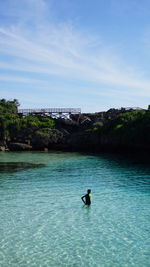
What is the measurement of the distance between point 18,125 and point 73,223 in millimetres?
70426

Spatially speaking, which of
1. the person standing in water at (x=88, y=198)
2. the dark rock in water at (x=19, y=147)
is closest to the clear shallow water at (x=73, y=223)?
the person standing in water at (x=88, y=198)

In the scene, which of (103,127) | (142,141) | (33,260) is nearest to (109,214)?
(33,260)

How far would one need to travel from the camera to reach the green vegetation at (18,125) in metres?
87.8

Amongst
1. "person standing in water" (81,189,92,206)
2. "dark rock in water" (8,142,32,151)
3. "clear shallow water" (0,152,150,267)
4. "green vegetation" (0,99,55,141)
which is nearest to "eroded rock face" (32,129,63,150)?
"green vegetation" (0,99,55,141)

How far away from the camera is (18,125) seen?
8894cm

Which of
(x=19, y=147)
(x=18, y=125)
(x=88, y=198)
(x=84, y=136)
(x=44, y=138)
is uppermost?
(x=18, y=125)

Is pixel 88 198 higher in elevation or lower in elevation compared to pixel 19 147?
lower

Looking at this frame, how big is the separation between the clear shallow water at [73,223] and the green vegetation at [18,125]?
5204 cm

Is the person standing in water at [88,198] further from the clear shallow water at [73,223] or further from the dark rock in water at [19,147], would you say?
the dark rock in water at [19,147]

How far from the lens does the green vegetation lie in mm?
87750

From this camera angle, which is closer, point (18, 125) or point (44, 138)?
point (44, 138)

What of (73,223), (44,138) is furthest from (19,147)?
(73,223)

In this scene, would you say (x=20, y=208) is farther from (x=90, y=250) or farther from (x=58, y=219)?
(x=90, y=250)

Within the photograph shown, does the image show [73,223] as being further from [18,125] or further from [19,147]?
[18,125]
